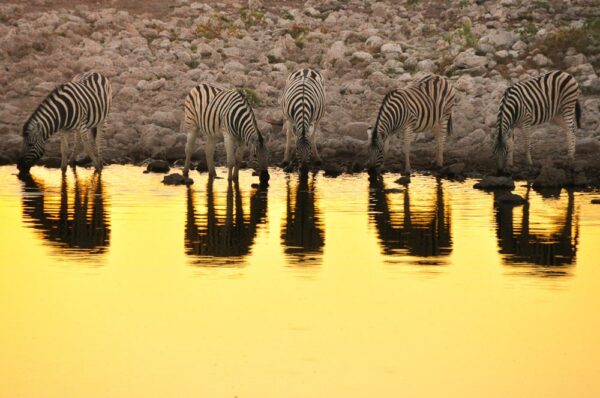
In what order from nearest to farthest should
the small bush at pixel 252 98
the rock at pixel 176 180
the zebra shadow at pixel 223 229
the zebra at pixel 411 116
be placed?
the zebra shadow at pixel 223 229, the rock at pixel 176 180, the zebra at pixel 411 116, the small bush at pixel 252 98

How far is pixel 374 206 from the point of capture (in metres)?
19.8

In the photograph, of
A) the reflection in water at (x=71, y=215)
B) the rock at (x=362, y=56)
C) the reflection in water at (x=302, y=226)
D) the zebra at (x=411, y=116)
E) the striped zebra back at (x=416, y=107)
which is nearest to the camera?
the reflection in water at (x=302, y=226)

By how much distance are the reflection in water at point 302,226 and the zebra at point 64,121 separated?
550cm

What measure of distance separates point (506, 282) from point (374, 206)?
23.7ft

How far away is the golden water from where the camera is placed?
352 inches

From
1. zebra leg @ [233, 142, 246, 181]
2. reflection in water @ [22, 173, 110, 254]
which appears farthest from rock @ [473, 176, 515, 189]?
reflection in water @ [22, 173, 110, 254]

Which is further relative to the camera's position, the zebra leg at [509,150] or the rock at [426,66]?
the rock at [426,66]

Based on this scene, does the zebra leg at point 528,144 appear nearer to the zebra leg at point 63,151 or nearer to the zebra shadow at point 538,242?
the zebra shadow at point 538,242

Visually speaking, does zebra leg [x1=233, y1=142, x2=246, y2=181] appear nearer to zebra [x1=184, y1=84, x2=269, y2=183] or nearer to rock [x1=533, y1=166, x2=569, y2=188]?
zebra [x1=184, y1=84, x2=269, y2=183]

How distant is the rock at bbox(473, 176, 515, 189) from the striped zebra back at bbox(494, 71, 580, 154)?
2751 millimetres

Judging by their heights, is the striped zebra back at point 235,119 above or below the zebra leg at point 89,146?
above

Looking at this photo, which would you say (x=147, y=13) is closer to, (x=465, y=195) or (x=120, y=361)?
(x=465, y=195)

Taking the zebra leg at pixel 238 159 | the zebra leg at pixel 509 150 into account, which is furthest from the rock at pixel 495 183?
the zebra leg at pixel 238 159

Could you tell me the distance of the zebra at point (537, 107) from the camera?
86.1ft
